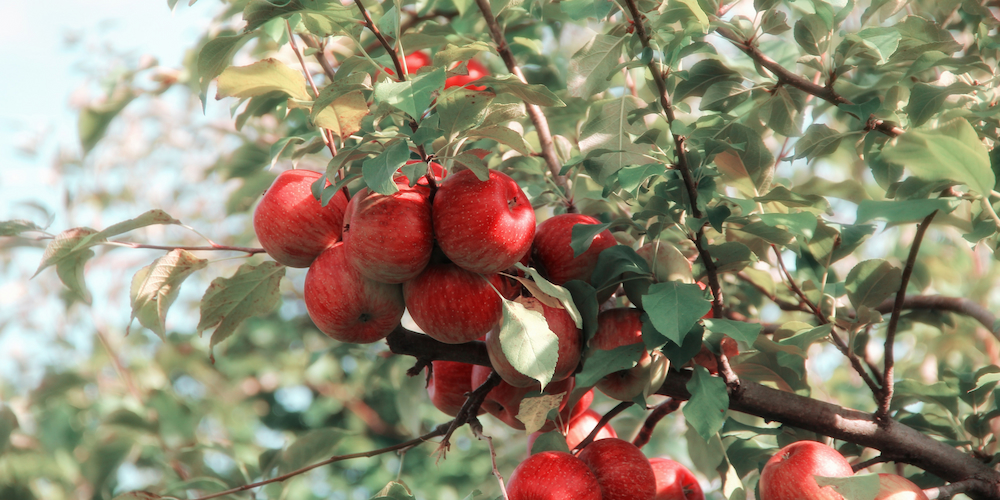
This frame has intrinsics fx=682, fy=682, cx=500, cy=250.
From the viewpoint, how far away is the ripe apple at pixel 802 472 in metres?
0.85

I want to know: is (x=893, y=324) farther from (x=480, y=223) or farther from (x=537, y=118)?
(x=537, y=118)

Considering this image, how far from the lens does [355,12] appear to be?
Result: 82 centimetres

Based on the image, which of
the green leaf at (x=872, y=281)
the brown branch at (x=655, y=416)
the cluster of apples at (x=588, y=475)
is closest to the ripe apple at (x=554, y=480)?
the cluster of apples at (x=588, y=475)

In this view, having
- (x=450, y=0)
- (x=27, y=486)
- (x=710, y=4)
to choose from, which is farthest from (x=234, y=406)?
(x=710, y=4)

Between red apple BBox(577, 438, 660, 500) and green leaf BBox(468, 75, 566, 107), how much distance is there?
49cm

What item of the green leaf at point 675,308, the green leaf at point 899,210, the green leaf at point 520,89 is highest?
the green leaf at point 520,89

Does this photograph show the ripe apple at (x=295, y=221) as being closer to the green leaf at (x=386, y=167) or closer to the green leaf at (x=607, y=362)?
the green leaf at (x=386, y=167)

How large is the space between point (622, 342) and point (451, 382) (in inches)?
13.3

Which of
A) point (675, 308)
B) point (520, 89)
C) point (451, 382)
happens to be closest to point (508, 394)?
point (451, 382)

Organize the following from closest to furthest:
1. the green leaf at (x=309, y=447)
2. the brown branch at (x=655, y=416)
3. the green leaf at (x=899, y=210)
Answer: the green leaf at (x=899, y=210) < the brown branch at (x=655, y=416) < the green leaf at (x=309, y=447)

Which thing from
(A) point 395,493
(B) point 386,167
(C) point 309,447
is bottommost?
(C) point 309,447

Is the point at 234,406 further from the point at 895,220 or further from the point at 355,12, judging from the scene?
the point at 895,220

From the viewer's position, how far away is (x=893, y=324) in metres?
0.84

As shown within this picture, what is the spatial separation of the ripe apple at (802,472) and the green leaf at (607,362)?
0.78ft
